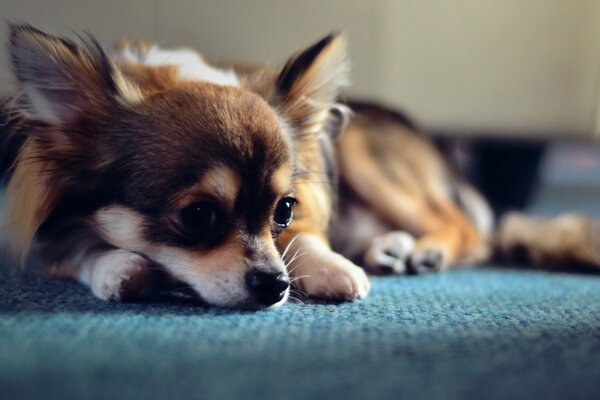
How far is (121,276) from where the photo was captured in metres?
1.23

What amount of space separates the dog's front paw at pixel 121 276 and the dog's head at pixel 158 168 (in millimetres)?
42

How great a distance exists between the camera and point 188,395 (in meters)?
0.75

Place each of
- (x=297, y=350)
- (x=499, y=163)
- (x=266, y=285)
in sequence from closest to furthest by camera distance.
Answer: (x=297, y=350), (x=266, y=285), (x=499, y=163)

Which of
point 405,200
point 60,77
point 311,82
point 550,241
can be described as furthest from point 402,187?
point 60,77

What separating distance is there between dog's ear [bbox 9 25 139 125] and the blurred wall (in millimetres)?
985

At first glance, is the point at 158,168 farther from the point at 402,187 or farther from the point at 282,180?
the point at 402,187

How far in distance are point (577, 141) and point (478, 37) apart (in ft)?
2.24

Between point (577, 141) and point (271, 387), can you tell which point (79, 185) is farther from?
point (577, 141)

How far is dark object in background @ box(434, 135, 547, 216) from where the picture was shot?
2812 millimetres

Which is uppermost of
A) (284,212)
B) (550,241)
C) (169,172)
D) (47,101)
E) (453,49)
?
(453,49)

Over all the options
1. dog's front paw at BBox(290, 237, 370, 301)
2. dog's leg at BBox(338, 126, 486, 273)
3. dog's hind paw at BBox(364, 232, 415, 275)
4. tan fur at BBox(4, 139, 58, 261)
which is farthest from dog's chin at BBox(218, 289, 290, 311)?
dog's leg at BBox(338, 126, 486, 273)

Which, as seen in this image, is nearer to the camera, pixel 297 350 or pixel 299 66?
pixel 297 350

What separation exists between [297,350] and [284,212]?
54 cm

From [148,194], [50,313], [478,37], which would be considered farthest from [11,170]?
[478,37]
